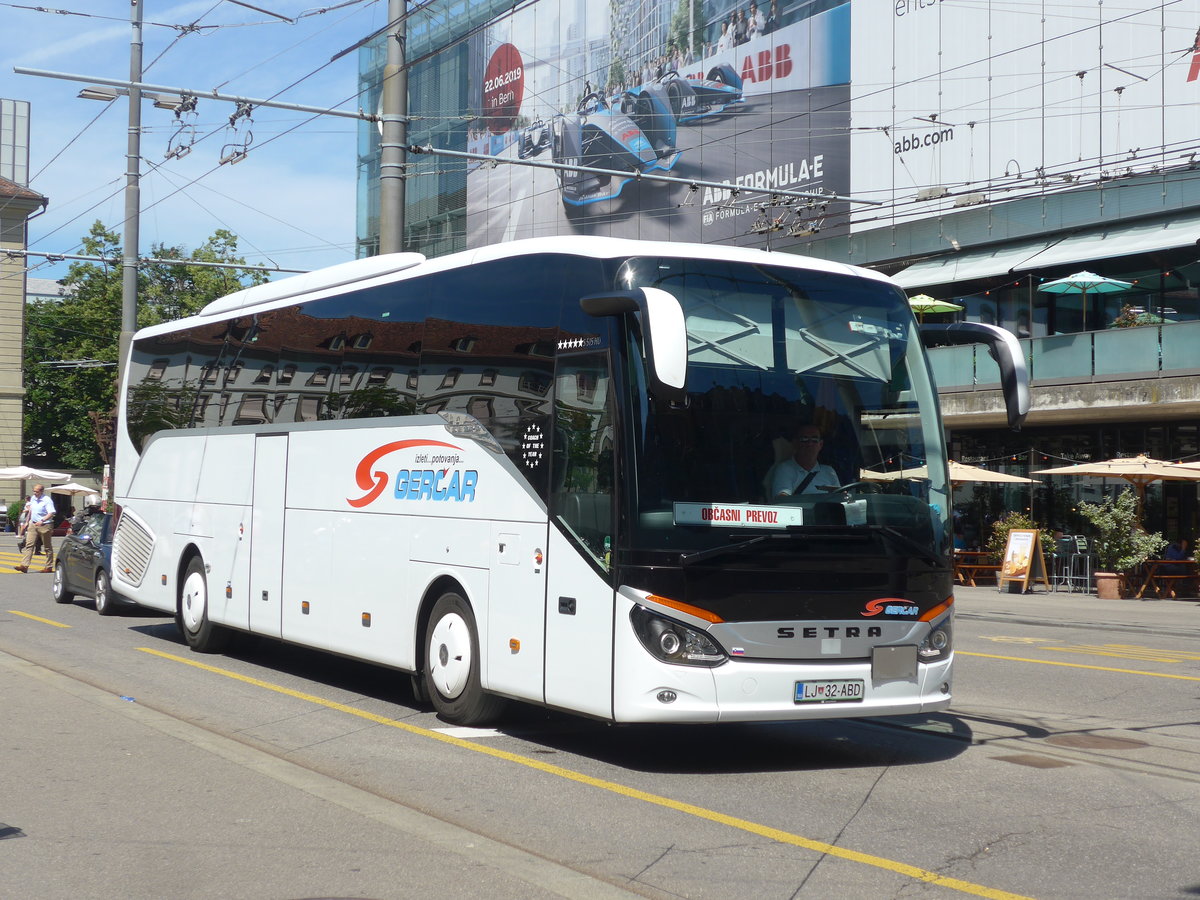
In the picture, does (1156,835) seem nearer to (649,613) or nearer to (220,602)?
(649,613)

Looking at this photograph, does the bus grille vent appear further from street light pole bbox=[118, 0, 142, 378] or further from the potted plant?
the potted plant

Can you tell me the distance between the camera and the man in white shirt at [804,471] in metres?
8.48

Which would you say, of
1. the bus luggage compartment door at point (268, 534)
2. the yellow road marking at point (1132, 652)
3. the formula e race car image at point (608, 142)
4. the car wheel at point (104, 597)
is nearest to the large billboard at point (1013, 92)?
the formula e race car image at point (608, 142)

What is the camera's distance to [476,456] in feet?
32.7

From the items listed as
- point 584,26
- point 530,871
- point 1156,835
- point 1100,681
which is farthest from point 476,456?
point 584,26

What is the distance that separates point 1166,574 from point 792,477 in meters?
23.5

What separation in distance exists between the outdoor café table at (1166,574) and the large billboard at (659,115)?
13.1m

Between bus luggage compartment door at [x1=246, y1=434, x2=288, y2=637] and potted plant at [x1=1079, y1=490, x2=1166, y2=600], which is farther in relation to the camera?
potted plant at [x1=1079, y1=490, x2=1166, y2=600]

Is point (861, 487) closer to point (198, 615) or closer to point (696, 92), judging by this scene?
point (198, 615)

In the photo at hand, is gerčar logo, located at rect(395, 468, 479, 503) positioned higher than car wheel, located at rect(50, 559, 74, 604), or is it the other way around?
gerčar logo, located at rect(395, 468, 479, 503)

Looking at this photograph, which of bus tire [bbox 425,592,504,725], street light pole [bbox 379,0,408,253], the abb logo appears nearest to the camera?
bus tire [bbox 425,592,504,725]

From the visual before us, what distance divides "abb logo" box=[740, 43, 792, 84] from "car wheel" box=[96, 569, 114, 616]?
3046 cm

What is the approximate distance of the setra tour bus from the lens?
27.3 feet

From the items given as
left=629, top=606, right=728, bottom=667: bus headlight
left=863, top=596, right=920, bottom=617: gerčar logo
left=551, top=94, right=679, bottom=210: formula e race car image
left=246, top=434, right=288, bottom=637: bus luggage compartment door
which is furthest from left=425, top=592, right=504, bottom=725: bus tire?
left=551, top=94, right=679, bottom=210: formula e race car image
